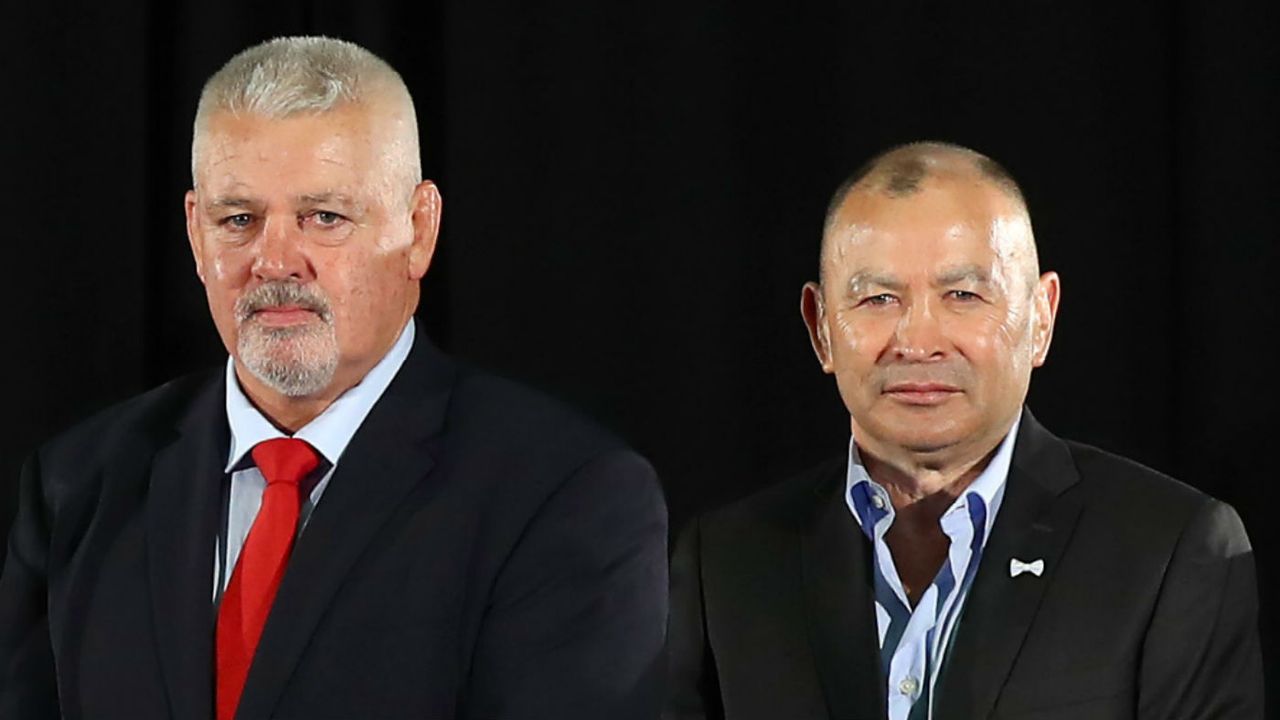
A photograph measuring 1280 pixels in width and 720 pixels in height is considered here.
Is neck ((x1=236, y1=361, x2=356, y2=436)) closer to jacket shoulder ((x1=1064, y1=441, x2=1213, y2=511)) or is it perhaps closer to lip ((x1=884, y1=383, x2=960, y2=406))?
lip ((x1=884, y1=383, x2=960, y2=406))

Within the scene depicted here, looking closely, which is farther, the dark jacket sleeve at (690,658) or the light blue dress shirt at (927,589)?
the dark jacket sleeve at (690,658)

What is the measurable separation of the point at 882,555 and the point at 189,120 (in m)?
1.26

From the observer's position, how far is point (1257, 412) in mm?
2857

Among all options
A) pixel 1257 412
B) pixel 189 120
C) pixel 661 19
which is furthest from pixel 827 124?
pixel 189 120

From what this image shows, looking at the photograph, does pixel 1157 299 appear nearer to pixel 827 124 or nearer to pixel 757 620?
pixel 827 124

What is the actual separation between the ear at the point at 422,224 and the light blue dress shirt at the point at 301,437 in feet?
0.24

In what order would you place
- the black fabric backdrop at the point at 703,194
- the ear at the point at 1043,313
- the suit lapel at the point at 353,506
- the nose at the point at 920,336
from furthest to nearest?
the black fabric backdrop at the point at 703,194, the ear at the point at 1043,313, the nose at the point at 920,336, the suit lapel at the point at 353,506

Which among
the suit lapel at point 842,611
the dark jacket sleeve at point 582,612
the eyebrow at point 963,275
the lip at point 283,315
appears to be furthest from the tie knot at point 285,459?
the eyebrow at point 963,275

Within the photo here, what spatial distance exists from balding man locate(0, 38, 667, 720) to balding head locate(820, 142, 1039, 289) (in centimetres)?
35

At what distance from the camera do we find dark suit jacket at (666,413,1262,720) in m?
2.29

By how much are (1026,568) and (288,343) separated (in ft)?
2.54

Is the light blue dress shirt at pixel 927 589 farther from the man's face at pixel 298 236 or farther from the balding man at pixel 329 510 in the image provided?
the man's face at pixel 298 236

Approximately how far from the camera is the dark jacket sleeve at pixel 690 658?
2.45m

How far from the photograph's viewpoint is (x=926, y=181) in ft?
7.84
